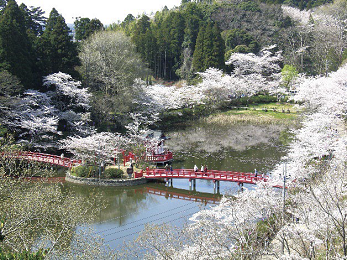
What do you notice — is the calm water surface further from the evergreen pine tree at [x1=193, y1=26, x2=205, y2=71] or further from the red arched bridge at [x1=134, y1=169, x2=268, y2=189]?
the evergreen pine tree at [x1=193, y1=26, x2=205, y2=71]

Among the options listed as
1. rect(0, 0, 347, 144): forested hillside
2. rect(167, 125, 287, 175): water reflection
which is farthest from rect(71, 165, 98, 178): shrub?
rect(167, 125, 287, 175): water reflection

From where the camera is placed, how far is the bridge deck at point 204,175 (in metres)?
23.1

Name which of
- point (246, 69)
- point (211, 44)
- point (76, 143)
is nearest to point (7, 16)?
point (76, 143)

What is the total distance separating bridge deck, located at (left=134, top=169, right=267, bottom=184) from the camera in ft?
75.9

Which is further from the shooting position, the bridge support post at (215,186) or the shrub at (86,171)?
the shrub at (86,171)

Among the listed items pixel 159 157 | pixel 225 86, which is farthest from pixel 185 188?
pixel 225 86

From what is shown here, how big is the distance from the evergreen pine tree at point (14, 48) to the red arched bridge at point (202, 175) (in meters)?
15.6

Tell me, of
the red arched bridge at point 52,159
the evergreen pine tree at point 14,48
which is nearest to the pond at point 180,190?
the red arched bridge at point 52,159

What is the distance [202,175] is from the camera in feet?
79.9

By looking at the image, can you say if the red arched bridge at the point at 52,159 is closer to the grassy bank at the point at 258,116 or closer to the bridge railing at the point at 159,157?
the bridge railing at the point at 159,157

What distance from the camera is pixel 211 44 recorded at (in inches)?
2195

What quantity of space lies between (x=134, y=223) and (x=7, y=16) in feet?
79.2

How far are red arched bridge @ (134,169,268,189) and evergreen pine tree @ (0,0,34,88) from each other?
15.6m

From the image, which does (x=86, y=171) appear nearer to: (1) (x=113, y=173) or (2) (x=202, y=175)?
(1) (x=113, y=173)
